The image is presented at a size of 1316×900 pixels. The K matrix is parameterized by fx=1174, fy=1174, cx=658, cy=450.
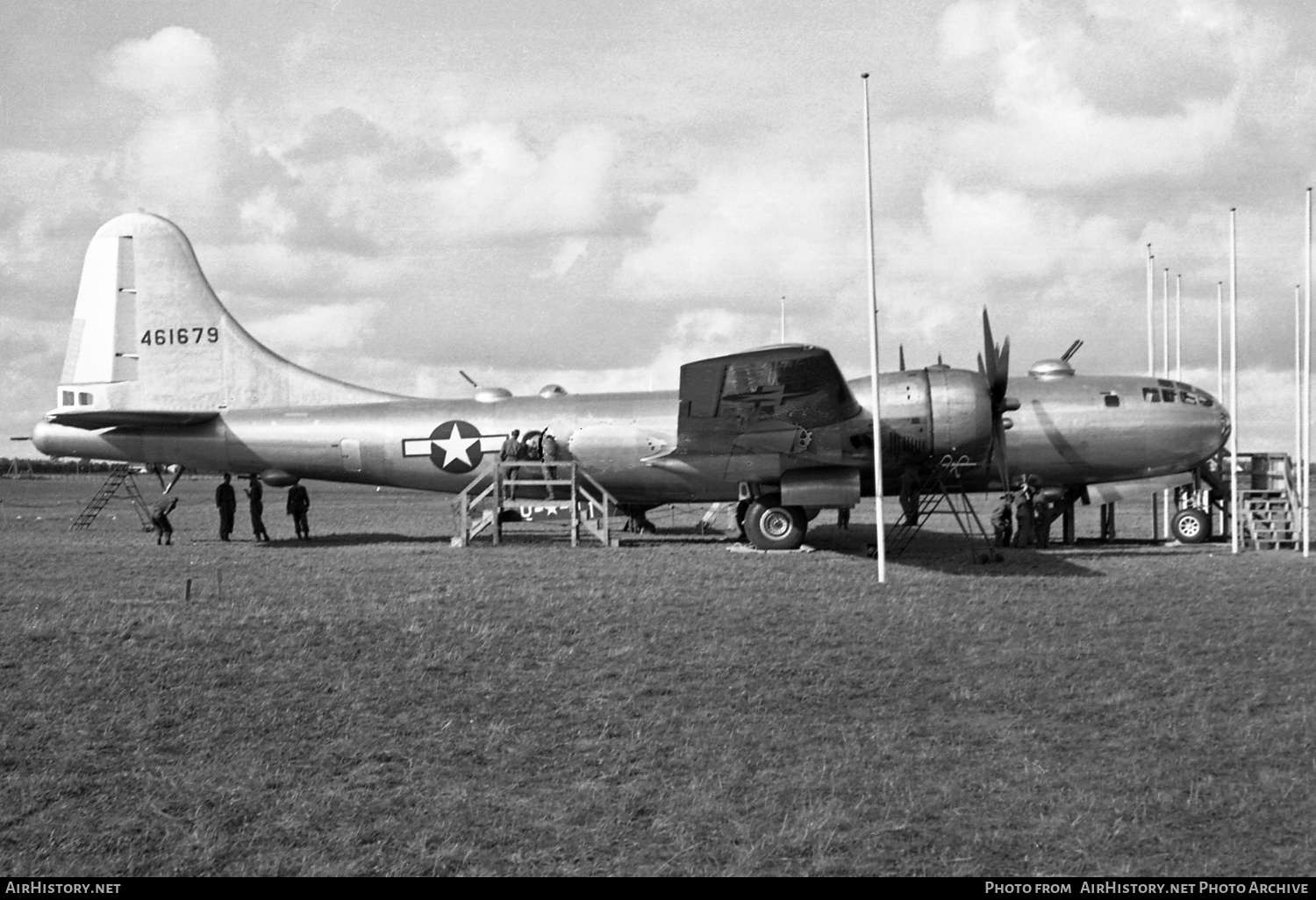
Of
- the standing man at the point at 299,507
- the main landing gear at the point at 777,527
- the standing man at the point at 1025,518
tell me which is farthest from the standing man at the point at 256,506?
the standing man at the point at 1025,518

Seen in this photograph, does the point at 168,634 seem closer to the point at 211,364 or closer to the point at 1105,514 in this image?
the point at 211,364

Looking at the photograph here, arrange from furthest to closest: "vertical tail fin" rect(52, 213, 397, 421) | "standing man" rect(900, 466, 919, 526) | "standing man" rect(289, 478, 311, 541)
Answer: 1. "standing man" rect(289, 478, 311, 541)
2. "vertical tail fin" rect(52, 213, 397, 421)
3. "standing man" rect(900, 466, 919, 526)

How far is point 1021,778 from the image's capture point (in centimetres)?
1070

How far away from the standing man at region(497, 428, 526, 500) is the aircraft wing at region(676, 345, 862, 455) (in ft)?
13.9

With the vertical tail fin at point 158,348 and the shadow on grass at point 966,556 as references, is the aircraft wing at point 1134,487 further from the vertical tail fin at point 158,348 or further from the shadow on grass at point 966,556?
the vertical tail fin at point 158,348

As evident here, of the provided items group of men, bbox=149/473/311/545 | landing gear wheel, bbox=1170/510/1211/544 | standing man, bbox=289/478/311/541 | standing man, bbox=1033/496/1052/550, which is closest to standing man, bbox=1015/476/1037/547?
standing man, bbox=1033/496/1052/550

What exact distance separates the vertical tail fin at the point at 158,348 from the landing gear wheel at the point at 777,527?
10809 millimetres

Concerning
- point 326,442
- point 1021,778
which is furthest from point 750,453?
point 1021,778

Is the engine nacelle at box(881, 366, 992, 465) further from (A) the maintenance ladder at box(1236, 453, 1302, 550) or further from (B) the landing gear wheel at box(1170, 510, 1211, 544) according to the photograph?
(B) the landing gear wheel at box(1170, 510, 1211, 544)

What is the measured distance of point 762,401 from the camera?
962 inches

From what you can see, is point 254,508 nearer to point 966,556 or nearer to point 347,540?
point 347,540

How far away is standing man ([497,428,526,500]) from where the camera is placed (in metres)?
28.6
